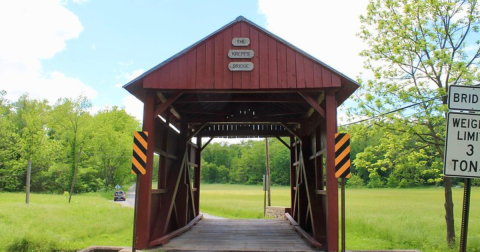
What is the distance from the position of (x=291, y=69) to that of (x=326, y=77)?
717 mm

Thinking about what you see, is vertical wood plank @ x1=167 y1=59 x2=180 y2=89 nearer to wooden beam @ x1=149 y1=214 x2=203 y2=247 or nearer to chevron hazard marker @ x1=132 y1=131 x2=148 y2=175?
chevron hazard marker @ x1=132 y1=131 x2=148 y2=175

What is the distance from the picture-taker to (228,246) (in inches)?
324

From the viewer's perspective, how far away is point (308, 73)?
26.0ft

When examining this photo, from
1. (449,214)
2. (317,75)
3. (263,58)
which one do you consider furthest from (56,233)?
(449,214)

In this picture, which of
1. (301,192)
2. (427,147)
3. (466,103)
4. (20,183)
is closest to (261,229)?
(301,192)

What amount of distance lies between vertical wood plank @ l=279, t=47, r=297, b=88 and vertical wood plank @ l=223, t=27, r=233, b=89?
3.80 feet

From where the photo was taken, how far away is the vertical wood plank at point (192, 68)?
794 cm

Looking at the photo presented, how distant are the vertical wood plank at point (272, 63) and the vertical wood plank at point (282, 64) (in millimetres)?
63

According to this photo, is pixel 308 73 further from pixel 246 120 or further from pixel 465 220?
pixel 465 220

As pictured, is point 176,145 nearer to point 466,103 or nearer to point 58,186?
point 466,103

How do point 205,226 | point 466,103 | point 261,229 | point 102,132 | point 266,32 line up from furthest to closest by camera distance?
point 102,132 < point 205,226 < point 261,229 < point 266,32 < point 466,103

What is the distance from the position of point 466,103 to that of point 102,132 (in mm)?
43338

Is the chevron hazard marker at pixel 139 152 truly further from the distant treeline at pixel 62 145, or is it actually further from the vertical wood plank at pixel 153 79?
the distant treeline at pixel 62 145

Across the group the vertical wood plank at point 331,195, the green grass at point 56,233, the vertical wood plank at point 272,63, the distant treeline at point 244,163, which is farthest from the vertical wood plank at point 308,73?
the distant treeline at point 244,163
